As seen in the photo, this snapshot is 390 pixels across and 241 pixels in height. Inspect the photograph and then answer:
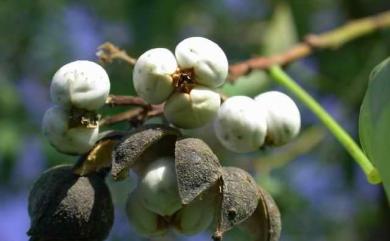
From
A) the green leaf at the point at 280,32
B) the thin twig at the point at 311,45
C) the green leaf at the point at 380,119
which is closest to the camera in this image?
the green leaf at the point at 380,119

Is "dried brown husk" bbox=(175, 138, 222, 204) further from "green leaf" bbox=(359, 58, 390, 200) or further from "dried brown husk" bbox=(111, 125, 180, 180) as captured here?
"green leaf" bbox=(359, 58, 390, 200)

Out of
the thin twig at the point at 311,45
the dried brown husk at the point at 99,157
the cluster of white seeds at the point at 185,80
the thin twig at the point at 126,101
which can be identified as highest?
the cluster of white seeds at the point at 185,80

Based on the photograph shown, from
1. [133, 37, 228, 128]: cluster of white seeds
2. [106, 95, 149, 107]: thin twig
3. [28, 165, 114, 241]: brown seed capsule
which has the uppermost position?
[133, 37, 228, 128]: cluster of white seeds

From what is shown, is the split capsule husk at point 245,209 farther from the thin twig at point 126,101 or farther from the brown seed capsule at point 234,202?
the thin twig at point 126,101

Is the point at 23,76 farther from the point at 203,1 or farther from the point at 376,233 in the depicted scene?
the point at 376,233

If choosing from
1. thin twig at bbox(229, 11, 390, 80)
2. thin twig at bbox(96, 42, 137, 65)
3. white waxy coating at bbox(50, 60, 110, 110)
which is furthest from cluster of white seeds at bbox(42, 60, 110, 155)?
thin twig at bbox(229, 11, 390, 80)

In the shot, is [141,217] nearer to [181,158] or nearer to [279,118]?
[181,158]

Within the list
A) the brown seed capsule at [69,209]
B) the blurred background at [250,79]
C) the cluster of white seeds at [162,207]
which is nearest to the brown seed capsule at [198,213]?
the cluster of white seeds at [162,207]
